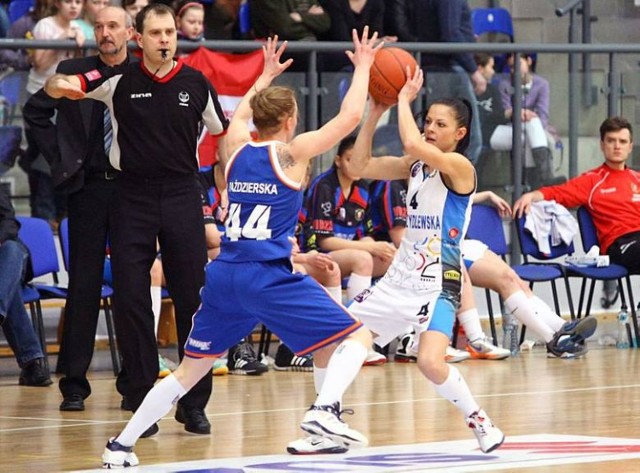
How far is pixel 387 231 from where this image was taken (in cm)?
1095

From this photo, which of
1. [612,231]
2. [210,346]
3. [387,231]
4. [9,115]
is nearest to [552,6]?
[612,231]

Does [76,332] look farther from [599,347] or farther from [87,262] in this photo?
[599,347]

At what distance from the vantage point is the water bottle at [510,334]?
11023mm

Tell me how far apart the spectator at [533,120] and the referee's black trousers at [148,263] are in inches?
213

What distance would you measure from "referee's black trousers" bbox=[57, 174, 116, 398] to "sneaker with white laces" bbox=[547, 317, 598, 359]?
3.74 m

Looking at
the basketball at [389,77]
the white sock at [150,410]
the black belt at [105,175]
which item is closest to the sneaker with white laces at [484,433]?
the white sock at [150,410]

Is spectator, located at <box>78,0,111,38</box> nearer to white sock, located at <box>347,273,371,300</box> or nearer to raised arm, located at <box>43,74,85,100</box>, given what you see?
white sock, located at <box>347,273,371,300</box>

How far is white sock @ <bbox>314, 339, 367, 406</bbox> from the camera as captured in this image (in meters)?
5.87

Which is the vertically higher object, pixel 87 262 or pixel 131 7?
pixel 131 7

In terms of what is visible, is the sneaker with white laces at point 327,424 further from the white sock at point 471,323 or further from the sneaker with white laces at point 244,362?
the white sock at point 471,323

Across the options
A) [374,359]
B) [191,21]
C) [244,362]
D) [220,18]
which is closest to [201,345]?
[244,362]

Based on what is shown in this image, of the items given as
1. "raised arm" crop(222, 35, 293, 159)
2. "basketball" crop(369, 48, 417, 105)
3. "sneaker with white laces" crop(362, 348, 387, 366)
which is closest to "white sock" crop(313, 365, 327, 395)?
"raised arm" crop(222, 35, 293, 159)

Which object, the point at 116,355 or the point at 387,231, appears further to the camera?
the point at 387,231

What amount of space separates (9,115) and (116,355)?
190cm
